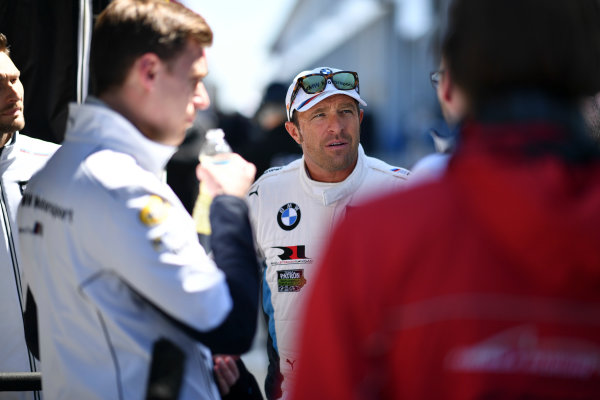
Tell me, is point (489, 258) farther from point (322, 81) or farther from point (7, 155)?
point (322, 81)

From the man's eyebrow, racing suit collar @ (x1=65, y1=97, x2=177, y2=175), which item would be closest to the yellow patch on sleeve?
racing suit collar @ (x1=65, y1=97, x2=177, y2=175)

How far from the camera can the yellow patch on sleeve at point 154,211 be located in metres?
1.55

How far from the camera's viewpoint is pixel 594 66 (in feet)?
3.51

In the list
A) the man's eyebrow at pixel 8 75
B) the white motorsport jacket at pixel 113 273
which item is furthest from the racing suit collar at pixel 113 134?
the man's eyebrow at pixel 8 75

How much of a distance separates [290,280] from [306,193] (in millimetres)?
453

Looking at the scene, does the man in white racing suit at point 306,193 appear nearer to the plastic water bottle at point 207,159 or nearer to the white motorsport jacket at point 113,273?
the plastic water bottle at point 207,159

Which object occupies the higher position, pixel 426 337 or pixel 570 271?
pixel 570 271

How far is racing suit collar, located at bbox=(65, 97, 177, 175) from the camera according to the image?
1.67m

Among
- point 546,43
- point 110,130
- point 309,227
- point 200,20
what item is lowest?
point 309,227

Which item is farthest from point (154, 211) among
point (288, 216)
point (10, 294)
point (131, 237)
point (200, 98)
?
point (288, 216)

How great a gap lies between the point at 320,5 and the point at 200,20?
2887 cm

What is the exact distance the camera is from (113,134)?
167 centimetres

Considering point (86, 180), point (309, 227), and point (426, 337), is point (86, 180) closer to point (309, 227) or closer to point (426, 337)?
point (426, 337)

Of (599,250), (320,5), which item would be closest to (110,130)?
(599,250)
